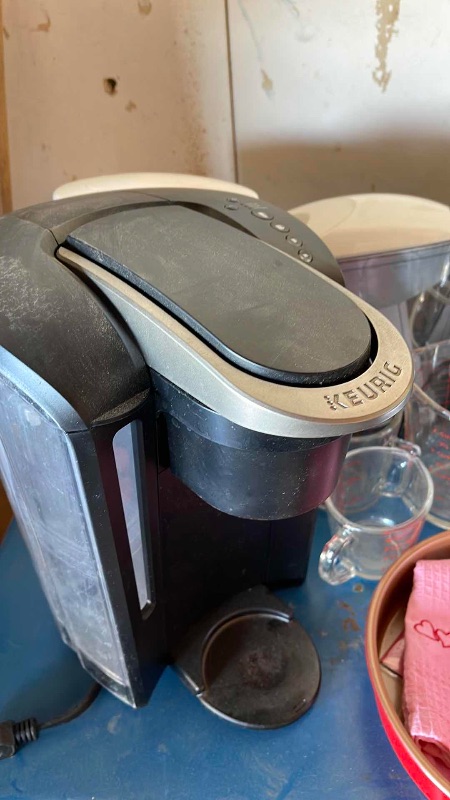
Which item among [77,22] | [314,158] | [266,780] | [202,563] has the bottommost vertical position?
[266,780]

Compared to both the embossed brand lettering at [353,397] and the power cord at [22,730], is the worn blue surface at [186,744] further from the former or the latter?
the embossed brand lettering at [353,397]

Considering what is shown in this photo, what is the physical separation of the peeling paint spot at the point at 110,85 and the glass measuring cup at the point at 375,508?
0.47 m

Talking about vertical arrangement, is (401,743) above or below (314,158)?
below

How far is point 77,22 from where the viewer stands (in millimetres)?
645

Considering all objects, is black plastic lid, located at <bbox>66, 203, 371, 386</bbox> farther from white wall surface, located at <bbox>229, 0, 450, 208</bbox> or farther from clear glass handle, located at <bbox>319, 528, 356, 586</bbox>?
white wall surface, located at <bbox>229, 0, 450, 208</bbox>

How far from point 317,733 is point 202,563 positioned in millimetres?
151

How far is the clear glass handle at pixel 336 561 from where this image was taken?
0.54 metres

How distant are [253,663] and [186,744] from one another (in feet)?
0.27

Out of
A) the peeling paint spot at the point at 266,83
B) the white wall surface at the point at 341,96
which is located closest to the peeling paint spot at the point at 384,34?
the white wall surface at the point at 341,96

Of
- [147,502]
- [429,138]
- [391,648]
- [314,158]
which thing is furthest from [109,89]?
[391,648]

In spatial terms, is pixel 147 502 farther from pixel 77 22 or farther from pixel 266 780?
pixel 77 22

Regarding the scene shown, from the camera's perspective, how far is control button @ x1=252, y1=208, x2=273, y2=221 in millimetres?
448

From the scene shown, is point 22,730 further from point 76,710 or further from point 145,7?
point 145,7

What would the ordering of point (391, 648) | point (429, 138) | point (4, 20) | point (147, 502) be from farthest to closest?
point (429, 138)
point (4, 20)
point (391, 648)
point (147, 502)
